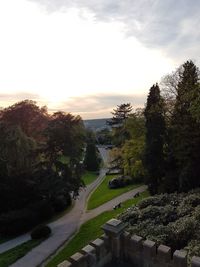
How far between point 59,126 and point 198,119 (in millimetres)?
11900

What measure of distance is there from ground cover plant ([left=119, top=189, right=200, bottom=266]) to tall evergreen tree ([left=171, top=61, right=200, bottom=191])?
5.85 meters

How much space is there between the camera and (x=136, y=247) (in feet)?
30.5

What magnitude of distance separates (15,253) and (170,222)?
408 inches

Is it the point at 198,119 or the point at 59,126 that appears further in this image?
the point at 59,126

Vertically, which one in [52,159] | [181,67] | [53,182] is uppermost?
[181,67]

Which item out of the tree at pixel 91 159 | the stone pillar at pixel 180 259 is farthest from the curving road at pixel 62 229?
the tree at pixel 91 159

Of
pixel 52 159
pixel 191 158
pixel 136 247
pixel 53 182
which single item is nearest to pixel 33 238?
pixel 53 182

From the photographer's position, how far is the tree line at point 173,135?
25750mm

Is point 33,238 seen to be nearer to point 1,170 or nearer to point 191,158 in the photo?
point 1,170

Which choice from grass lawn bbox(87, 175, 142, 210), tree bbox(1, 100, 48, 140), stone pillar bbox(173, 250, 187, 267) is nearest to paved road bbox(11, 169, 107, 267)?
grass lawn bbox(87, 175, 142, 210)

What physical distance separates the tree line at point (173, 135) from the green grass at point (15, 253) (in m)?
11.3

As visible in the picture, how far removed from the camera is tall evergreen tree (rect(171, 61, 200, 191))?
25.6 meters

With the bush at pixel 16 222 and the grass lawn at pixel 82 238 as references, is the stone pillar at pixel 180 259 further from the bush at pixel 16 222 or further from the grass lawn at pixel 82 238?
the bush at pixel 16 222

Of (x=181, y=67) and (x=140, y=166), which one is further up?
(x=181, y=67)
